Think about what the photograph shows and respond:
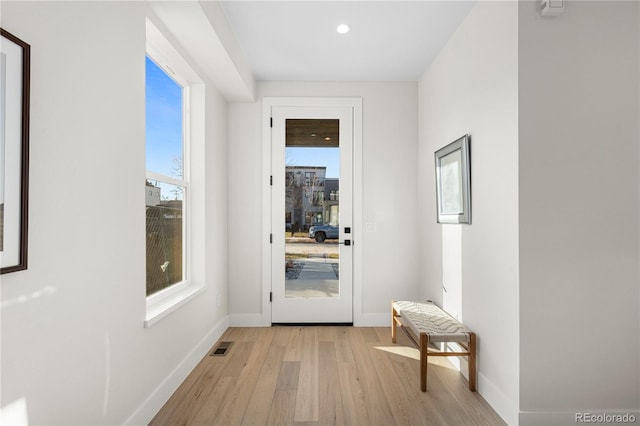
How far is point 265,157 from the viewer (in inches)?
147

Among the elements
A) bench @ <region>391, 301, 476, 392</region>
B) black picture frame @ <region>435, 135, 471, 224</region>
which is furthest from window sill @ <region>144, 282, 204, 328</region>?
black picture frame @ <region>435, 135, 471, 224</region>

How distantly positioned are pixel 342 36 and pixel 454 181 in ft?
4.77

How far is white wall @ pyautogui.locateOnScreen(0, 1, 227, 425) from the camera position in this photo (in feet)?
3.89

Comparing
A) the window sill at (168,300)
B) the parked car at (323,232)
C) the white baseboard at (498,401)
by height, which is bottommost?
the white baseboard at (498,401)

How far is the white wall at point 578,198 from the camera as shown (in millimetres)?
1890

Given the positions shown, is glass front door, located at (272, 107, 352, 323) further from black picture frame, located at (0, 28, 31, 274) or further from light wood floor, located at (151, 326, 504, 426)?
black picture frame, located at (0, 28, 31, 274)

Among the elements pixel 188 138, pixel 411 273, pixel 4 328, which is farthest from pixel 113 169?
pixel 411 273

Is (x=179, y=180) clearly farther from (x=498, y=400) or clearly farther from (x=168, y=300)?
(x=498, y=400)

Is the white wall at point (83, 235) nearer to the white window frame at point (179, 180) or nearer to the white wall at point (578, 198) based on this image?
the white window frame at point (179, 180)

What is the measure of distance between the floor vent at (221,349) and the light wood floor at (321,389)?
61 mm

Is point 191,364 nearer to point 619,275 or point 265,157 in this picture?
point 265,157

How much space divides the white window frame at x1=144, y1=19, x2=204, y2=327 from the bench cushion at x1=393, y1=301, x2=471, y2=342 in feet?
5.50

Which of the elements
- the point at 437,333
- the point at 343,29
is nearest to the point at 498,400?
the point at 437,333

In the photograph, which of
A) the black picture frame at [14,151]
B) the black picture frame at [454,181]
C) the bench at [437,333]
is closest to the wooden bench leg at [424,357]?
the bench at [437,333]
